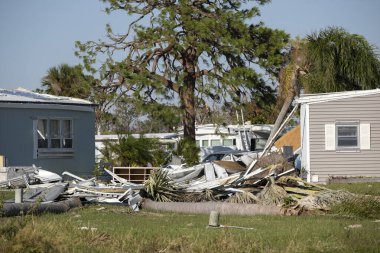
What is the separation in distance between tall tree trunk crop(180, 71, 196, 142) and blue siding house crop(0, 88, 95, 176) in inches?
239

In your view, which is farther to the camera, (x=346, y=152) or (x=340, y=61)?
(x=340, y=61)

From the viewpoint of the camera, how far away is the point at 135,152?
31.2 metres

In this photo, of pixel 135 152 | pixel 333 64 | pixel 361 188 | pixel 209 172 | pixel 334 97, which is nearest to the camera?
pixel 209 172

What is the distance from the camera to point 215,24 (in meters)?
36.8

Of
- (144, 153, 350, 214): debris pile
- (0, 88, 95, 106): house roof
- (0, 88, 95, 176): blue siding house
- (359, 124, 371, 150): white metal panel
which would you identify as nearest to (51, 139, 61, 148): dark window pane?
(0, 88, 95, 176): blue siding house

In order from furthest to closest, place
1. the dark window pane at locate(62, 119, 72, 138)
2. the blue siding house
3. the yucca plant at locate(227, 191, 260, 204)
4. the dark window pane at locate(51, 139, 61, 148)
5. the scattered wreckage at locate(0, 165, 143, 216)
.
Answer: the dark window pane at locate(62, 119, 72, 138)
the dark window pane at locate(51, 139, 61, 148)
the blue siding house
the yucca plant at locate(227, 191, 260, 204)
the scattered wreckage at locate(0, 165, 143, 216)

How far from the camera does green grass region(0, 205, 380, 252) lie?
11.6 meters

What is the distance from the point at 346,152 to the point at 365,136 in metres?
0.96

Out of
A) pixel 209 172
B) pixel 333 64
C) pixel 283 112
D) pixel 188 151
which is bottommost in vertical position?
pixel 209 172

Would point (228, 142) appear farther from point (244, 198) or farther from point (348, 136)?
point (244, 198)

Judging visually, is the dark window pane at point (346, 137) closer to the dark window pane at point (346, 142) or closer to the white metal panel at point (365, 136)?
the dark window pane at point (346, 142)

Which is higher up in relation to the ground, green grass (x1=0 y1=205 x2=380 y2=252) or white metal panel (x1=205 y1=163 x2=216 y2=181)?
white metal panel (x1=205 y1=163 x2=216 y2=181)

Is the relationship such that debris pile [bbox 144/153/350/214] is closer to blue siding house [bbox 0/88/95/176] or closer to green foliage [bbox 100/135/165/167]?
green foliage [bbox 100/135/165/167]

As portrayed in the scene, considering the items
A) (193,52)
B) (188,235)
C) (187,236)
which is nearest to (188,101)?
(193,52)
